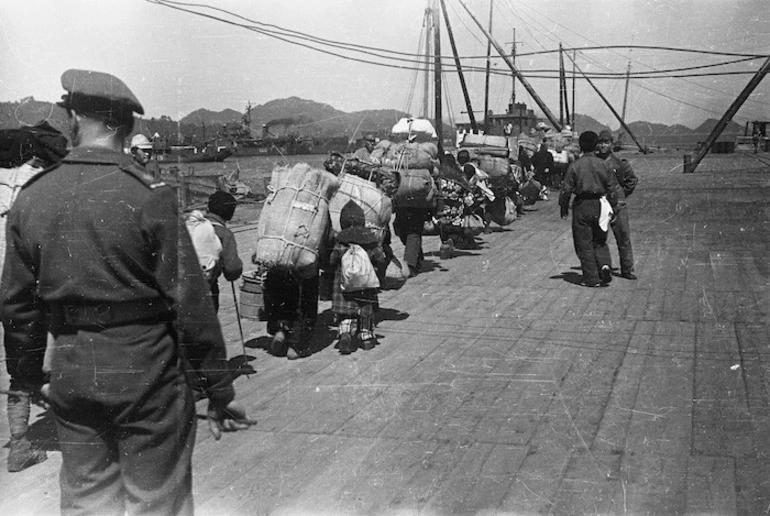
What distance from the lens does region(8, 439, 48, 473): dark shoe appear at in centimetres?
431

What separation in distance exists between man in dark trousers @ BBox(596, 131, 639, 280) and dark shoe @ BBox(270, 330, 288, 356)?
5165 mm

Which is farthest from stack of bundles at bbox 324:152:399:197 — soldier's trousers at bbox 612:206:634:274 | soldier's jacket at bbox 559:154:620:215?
soldier's trousers at bbox 612:206:634:274

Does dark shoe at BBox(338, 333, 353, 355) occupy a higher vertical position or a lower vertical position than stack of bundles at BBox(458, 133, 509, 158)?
lower

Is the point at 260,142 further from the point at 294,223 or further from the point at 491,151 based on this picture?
the point at 294,223

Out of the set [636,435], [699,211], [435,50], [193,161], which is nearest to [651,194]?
[699,211]

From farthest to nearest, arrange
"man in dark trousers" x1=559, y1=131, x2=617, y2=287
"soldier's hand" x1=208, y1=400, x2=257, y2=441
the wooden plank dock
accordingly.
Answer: "man in dark trousers" x1=559, y1=131, x2=617, y2=287
the wooden plank dock
"soldier's hand" x1=208, y1=400, x2=257, y2=441

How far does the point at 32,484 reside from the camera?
4125 mm

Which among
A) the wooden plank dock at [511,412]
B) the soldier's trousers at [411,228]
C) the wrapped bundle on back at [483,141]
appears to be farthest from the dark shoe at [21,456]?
the wrapped bundle on back at [483,141]

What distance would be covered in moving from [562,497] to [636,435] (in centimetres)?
103

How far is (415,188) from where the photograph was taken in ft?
32.6

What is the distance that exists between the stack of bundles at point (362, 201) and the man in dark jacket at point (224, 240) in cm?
162

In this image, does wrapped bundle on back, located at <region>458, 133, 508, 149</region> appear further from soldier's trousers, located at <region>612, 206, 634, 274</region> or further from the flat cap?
the flat cap

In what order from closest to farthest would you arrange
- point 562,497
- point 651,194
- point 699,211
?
1. point 562,497
2. point 699,211
3. point 651,194

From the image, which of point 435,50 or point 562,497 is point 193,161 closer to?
point 435,50
